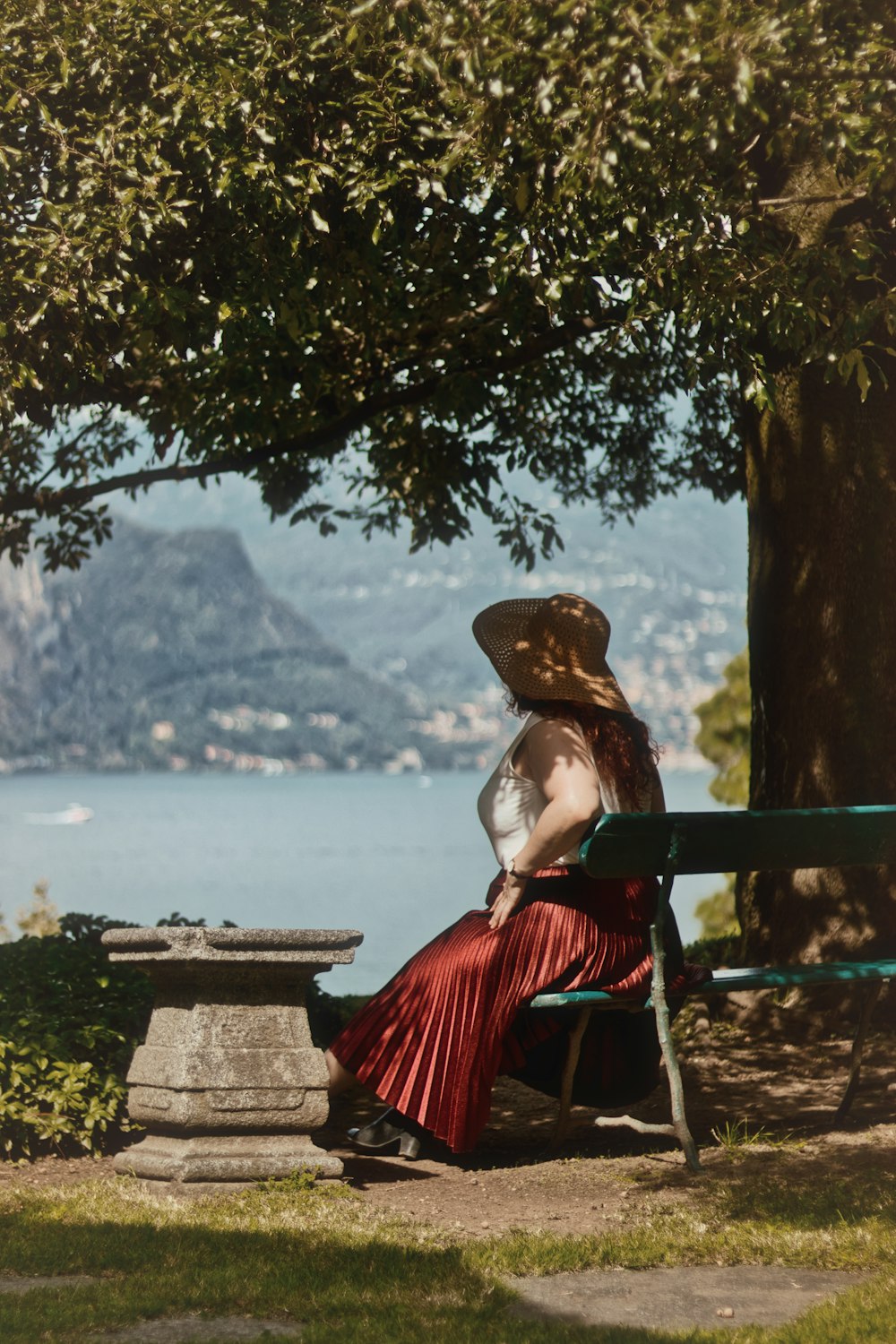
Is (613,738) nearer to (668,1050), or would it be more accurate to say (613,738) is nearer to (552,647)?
(552,647)

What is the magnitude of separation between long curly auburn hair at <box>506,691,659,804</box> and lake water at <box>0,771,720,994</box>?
313 inches

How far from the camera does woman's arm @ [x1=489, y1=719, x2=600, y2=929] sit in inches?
207

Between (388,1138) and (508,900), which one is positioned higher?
(508,900)

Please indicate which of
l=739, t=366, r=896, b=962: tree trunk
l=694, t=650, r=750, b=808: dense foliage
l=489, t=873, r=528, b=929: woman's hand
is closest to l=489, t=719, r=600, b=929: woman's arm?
l=489, t=873, r=528, b=929: woman's hand

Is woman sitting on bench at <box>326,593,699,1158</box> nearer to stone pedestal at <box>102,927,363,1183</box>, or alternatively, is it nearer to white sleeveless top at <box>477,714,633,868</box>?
white sleeveless top at <box>477,714,633,868</box>

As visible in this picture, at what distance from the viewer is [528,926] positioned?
213 inches

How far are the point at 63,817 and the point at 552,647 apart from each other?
124229 millimetres

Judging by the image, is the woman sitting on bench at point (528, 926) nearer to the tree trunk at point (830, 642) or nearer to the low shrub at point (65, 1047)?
the low shrub at point (65, 1047)

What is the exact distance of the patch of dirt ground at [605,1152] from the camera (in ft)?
16.4

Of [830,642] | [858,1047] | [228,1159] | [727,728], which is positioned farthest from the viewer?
[727,728]

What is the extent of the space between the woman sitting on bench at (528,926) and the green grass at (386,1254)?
0.53m

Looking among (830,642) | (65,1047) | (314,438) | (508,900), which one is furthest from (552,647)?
(314,438)

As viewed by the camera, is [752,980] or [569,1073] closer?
[752,980]

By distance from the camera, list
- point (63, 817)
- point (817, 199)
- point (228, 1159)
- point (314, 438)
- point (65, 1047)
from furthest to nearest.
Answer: point (63, 817)
point (314, 438)
point (817, 199)
point (65, 1047)
point (228, 1159)
